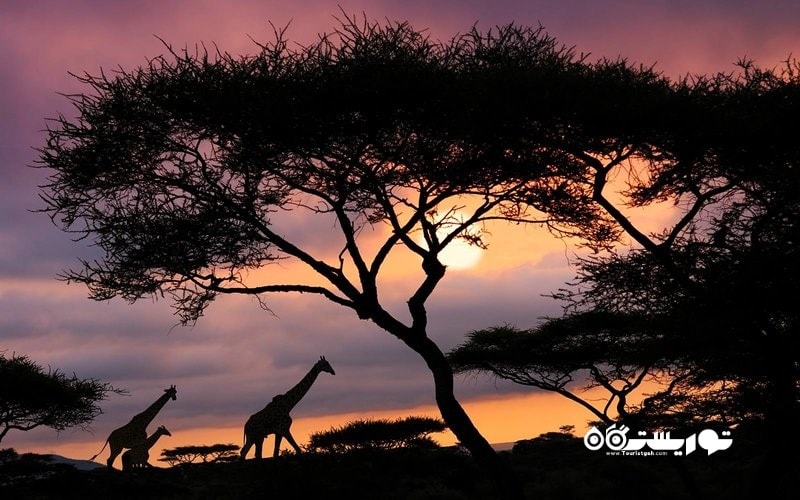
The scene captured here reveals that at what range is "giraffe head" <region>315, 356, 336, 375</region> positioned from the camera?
22859 mm

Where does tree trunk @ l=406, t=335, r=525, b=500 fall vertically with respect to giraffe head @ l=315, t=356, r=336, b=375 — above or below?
below

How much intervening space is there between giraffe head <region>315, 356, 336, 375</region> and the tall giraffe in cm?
47

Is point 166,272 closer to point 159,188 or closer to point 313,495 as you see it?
point 159,188

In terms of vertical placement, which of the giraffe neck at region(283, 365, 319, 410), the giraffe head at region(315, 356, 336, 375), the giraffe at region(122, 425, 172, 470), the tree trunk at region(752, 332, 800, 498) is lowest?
the tree trunk at region(752, 332, 800, 498)

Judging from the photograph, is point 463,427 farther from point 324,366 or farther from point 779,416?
point 324,366

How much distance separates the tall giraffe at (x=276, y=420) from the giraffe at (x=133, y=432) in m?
3.97

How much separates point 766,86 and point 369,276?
8.08 meters

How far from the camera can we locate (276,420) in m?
21.9

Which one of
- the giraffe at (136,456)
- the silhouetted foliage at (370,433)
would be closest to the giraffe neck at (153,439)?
the giraffe at (136,456)

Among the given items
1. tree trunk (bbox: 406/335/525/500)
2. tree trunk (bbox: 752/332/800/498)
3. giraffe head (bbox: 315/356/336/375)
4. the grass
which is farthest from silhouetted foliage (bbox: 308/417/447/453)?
tree trunk (bbox: 752/332/800/498)

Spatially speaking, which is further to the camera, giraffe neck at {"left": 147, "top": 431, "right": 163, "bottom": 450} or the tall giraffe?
giraffe neck at {"left": 147, "top": 431, "right": 163, "bottom": 450}

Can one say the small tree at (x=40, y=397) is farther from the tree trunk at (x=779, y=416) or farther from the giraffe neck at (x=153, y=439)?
the tree trunk at (x=779, y=416)

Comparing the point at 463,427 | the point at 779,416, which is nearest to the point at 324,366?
the point at 463,427

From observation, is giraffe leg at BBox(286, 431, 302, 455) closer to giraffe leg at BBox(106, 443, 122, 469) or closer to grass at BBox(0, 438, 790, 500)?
grass at BBox(0, 438, 790, 500)
